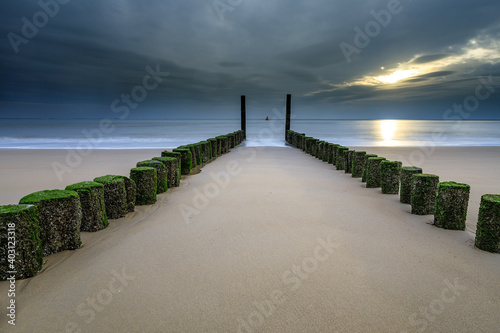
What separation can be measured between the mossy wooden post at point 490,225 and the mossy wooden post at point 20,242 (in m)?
5.11

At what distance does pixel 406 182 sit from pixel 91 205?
5.53 m

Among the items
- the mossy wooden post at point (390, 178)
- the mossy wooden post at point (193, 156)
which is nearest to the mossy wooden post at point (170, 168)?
the mossy wooden post at point (193, 156)

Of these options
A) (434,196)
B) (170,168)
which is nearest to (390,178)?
(434,196)

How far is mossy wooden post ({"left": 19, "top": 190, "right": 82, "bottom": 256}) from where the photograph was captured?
3170 millimetres

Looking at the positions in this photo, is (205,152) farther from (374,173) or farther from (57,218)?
(57,218)

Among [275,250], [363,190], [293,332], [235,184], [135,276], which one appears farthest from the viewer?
[235,184]

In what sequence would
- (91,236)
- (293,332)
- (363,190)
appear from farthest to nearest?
(363,190)
(91,236)
(293,332)

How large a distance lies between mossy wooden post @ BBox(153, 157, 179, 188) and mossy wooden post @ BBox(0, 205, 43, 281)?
12.2 ft

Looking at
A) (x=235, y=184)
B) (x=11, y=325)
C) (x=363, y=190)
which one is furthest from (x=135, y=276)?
(x=363, y=190)

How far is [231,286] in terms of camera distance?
275 centimetres

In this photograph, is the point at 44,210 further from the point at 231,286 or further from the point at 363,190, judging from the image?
the point at 363,190

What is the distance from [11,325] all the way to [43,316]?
0.71 feet

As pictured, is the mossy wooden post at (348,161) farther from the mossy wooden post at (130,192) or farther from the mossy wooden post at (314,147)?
the mossy wooden post at (130,192)

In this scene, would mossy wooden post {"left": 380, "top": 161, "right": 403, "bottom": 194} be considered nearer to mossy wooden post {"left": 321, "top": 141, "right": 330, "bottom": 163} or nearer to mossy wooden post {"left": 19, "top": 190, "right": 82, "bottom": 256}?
mossy wooden post {"left": 321, "top": 141, "right": 330, "bottom": 163}
